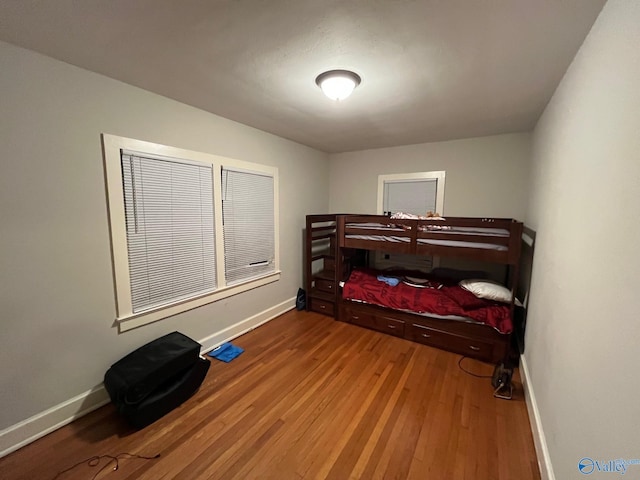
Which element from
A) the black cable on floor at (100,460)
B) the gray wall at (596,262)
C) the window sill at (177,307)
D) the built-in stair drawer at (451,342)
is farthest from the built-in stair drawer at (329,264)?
the black cable on floor at (100,460)

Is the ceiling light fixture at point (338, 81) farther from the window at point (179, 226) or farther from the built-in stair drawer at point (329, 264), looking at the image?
the built-in stair drawer at point (329, 264)

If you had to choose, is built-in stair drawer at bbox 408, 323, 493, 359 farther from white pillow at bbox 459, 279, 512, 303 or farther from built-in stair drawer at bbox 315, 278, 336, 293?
built-in stair drawer at bbox 315, 278, 336, 293

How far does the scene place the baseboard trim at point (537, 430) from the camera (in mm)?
1316

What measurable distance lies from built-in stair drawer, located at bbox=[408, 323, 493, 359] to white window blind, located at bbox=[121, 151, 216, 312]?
229 centimetres

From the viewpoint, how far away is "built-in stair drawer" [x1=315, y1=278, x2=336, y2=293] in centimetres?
357

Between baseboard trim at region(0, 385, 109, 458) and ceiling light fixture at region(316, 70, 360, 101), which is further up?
ceiling light fixture at region(316, 70, 360, 101)

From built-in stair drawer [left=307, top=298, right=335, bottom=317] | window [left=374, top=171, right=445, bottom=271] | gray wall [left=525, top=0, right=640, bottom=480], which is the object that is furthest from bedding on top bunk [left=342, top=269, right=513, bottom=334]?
gray wall [left=525, top=0, right=640, bottom=480]

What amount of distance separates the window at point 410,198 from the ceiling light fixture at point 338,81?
2.17m

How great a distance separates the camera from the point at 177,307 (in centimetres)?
227

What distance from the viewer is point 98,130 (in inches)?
68.0

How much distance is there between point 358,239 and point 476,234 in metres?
1.27

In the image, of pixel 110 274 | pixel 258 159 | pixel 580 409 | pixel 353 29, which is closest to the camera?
pixel 580 409

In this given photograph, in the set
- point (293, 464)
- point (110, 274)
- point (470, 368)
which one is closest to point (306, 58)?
point (110, 274)

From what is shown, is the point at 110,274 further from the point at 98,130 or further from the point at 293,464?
the point at 293,464
